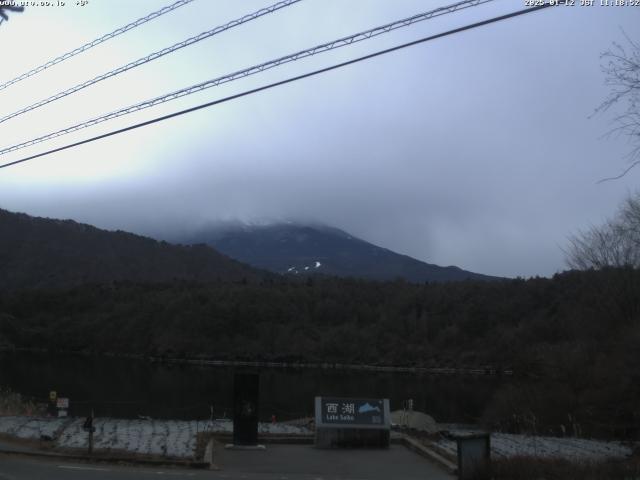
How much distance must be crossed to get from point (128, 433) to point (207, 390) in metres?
54.4

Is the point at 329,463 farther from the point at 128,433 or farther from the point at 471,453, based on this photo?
the point at 128,433

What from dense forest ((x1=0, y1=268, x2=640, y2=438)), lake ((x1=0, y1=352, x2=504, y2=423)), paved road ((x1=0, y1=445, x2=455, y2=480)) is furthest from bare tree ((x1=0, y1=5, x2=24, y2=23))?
dense forest ((x1=0, y1=268, x2=640, y2=438))

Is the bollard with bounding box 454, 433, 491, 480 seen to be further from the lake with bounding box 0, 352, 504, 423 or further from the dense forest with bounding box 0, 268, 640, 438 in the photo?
the dense forest with bounding box 0, 268, 640, 438

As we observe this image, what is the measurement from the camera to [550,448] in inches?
846

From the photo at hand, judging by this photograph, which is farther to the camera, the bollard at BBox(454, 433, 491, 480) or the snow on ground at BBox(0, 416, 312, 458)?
the snow on ground at BBox(0, 416, 312, 458)

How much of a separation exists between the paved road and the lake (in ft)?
85.5

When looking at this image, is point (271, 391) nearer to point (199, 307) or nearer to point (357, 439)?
point (357, 439)

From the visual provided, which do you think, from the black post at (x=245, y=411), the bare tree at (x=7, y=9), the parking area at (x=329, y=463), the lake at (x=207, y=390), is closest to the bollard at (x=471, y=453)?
the parking area at (x=329, y=463)

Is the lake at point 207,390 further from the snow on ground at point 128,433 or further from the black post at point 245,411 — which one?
the black post at point 245,411

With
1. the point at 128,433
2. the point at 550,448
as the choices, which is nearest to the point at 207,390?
the point at 128,433

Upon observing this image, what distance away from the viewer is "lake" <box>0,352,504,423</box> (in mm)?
52284

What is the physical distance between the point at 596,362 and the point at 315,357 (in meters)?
107

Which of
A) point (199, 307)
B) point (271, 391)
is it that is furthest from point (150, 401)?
point (199, 307)

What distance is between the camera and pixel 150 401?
2367 inches
